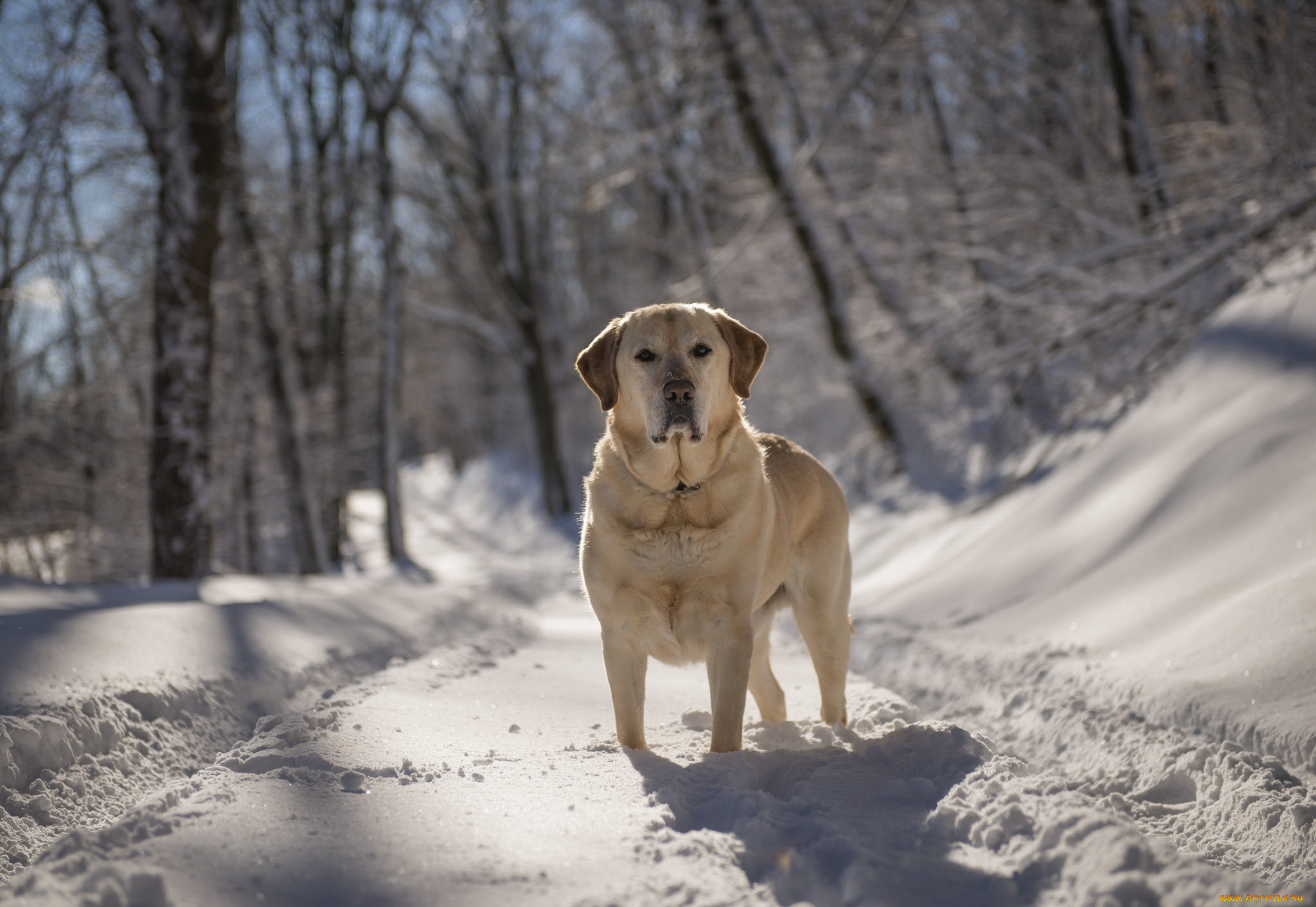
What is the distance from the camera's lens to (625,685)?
3.23 m

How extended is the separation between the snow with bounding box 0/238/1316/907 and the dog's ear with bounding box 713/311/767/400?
147 centimetres

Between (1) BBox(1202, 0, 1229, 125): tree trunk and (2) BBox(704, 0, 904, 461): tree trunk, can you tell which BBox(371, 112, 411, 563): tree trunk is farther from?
(1) BBox(1202, 0, 1229, 125): tree trunk

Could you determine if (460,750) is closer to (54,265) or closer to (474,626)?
(474,626)

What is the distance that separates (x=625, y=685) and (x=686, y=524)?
2.14 feet

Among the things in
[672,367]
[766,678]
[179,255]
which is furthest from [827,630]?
[179,255]

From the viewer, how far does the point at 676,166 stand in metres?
15.7

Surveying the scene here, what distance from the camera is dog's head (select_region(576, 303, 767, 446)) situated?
3.24 metres

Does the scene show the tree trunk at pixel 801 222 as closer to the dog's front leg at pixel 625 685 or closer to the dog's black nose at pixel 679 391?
the dog's black nose at pixel 679 391

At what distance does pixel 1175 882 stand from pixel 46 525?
13206 millimetres

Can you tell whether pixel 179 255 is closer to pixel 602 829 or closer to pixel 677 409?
pixel 677 409

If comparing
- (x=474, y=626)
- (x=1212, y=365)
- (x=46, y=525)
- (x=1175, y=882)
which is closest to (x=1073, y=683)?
(x=1175, y=882)

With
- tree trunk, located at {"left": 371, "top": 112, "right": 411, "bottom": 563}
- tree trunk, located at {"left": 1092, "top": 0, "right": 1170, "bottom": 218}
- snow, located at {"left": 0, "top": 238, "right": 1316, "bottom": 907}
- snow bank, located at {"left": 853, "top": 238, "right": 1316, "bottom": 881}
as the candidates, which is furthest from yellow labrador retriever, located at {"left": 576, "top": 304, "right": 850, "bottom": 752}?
tree trunk, located at {"left": 371, "top": 112, "right": 411, "bottom": 563}

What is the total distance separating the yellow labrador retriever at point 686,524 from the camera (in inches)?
125

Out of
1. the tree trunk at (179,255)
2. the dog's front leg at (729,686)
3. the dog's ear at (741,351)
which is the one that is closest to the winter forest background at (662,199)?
the tree trunk at (179,255)
